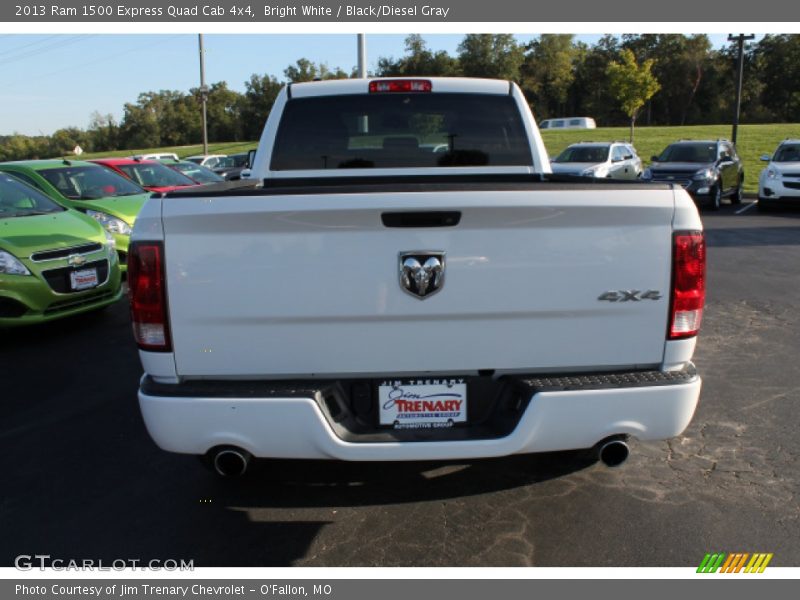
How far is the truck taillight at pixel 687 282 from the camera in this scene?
2752 millimetres

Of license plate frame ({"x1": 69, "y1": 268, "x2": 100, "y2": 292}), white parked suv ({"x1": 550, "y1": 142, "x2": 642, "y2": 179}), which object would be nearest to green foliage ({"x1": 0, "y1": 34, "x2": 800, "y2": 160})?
white parked suv ({"x1": 550, "y1": 142, "x2": 642, "y2": 179})

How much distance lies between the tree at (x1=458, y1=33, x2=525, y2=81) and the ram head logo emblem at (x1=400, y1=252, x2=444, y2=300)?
75850 mm

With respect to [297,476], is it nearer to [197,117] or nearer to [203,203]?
[203,203]

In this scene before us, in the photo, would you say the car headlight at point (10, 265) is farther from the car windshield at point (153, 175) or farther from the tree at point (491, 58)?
the tree at point (491, 58)

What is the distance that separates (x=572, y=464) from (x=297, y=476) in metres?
1.59

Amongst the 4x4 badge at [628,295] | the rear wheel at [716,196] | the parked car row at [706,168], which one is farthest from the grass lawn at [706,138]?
the 4x4 badge at [628,295]

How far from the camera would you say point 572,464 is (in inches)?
154

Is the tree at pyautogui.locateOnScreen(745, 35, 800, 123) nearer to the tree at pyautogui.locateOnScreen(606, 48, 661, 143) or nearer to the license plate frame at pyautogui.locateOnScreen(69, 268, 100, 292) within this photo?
the tree at pyautogui.locateOnScreen(606, 48, 661, 143)

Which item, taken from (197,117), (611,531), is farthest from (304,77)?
(611,531)

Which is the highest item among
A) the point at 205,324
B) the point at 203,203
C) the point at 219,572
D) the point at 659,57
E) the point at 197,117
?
the point at 659,57

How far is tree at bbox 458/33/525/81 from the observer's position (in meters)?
74.6

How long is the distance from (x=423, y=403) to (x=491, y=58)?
7727cm

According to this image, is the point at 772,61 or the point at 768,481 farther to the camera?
the point at 772,61

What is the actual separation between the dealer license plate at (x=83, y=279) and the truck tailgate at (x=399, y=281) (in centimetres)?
473
